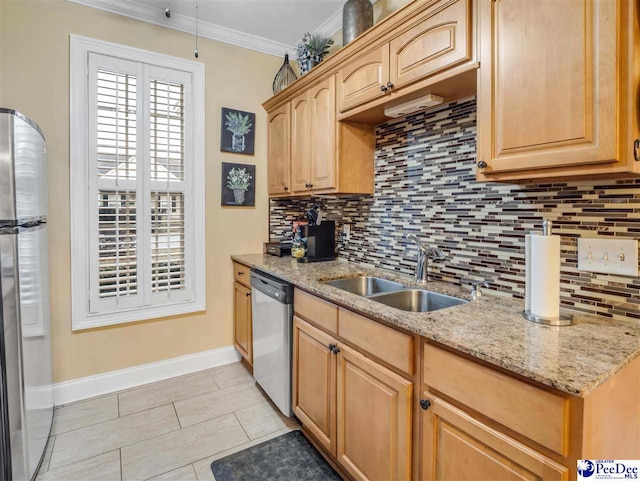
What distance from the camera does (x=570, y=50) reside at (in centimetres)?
101

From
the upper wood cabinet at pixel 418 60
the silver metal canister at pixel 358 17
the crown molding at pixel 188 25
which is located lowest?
the upper wood cabinet at pixel 418 60

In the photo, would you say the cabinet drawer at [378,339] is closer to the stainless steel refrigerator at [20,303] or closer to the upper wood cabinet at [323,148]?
the upper wood cabinet at [323,148]

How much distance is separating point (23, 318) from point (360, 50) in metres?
2.16

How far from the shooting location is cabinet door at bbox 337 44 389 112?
1712mm

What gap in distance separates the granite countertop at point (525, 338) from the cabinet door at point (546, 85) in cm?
52

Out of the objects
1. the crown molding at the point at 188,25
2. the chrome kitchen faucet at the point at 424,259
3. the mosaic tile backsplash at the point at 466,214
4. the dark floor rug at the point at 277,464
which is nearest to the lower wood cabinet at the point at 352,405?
the dark floor rug at the point at 277,464

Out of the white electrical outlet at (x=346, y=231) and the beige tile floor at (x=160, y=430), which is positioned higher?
the white electrical outlet at (x=346, y=231)

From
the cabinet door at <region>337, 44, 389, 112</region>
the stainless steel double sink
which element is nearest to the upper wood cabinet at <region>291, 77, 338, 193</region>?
the cabinet door at <region>337, 44, 389, 112</region>

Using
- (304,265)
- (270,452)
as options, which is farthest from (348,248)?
(270,452)

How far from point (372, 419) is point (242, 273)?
1632mm

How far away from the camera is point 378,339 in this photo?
1313 mm

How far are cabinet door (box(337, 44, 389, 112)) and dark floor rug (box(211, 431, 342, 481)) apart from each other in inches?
76.7

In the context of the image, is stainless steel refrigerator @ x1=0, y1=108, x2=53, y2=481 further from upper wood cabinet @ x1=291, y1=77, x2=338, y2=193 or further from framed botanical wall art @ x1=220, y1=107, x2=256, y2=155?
upper wood cabinet @ x1=291, y1=77, x2=338, y2=193

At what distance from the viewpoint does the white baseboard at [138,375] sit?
2.30 metres
